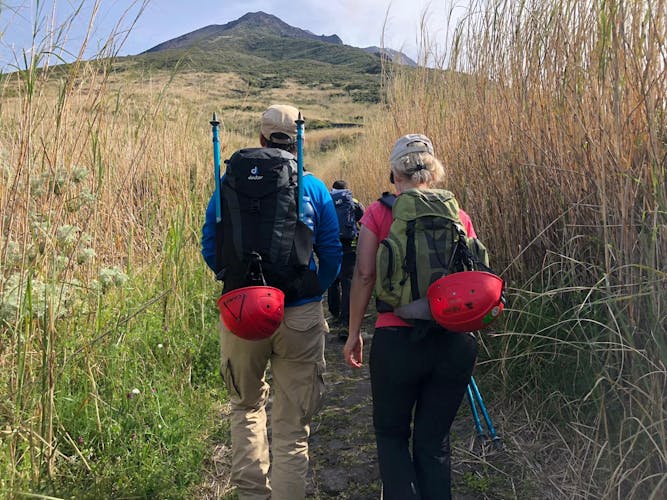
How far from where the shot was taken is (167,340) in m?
3.27

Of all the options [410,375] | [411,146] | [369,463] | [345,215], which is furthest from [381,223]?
[345,215]

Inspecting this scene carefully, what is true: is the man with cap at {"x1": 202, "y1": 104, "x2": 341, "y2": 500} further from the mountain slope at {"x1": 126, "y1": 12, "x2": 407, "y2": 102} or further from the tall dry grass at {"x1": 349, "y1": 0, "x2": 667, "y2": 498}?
the mountain slope at {"x1": 126, "y1": 12, "x2": 407, "y2": 102}

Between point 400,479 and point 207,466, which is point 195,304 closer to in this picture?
point 207,466

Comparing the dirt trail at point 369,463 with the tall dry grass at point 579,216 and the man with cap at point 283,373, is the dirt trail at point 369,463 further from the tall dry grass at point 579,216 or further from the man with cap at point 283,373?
the man with cap at point 283,373

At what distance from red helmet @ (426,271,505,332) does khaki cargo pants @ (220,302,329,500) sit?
0.66 metres

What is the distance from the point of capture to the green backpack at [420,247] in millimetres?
1781

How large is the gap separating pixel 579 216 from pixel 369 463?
175 centimetres

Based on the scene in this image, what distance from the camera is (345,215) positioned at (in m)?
4.99

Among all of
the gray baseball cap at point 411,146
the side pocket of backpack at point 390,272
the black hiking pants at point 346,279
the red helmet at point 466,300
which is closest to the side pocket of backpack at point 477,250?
the red helmet at point 466,300

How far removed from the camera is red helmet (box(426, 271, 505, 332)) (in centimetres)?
164

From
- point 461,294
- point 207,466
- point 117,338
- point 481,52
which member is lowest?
point 207,466

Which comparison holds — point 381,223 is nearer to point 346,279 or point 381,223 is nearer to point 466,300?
point 466,300

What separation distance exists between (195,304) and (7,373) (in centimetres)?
222

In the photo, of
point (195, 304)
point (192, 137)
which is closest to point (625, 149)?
point (195, 304)
